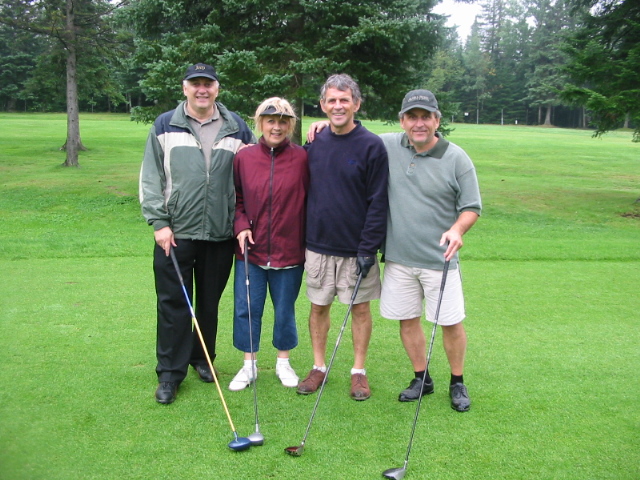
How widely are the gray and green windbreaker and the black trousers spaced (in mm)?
155

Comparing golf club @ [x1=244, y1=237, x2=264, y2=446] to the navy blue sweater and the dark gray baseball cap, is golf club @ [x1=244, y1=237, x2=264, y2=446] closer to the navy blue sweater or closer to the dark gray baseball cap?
the navy blue sweater

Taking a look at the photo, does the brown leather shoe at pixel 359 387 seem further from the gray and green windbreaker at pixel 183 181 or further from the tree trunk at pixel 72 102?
the tree trunk at pixel 72 102

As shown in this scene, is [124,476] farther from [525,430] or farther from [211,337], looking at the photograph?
[525,430]

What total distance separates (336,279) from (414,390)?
32.6 inches

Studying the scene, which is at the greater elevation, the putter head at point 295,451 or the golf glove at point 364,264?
the golf glove at point 364,264

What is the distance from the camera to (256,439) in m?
3.24

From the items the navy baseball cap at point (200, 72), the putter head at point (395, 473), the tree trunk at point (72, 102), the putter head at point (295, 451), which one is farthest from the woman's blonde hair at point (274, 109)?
the tree trunk at point (72, 102)

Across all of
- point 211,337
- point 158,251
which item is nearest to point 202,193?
point 158,251

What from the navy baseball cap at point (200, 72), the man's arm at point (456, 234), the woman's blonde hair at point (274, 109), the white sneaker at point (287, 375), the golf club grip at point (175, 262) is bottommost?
the white sneaker at point (287, 375)

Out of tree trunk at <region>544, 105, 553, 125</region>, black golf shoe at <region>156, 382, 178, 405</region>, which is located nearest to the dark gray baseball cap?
black golf shoe at <region>156, 382, 178, 405</region>

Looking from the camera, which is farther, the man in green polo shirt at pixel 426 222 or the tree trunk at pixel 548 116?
the tree trunk at pixel 548 116

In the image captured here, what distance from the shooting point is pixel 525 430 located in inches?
137

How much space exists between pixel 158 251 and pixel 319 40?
8.79 m

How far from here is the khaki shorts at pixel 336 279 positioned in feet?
13.3
